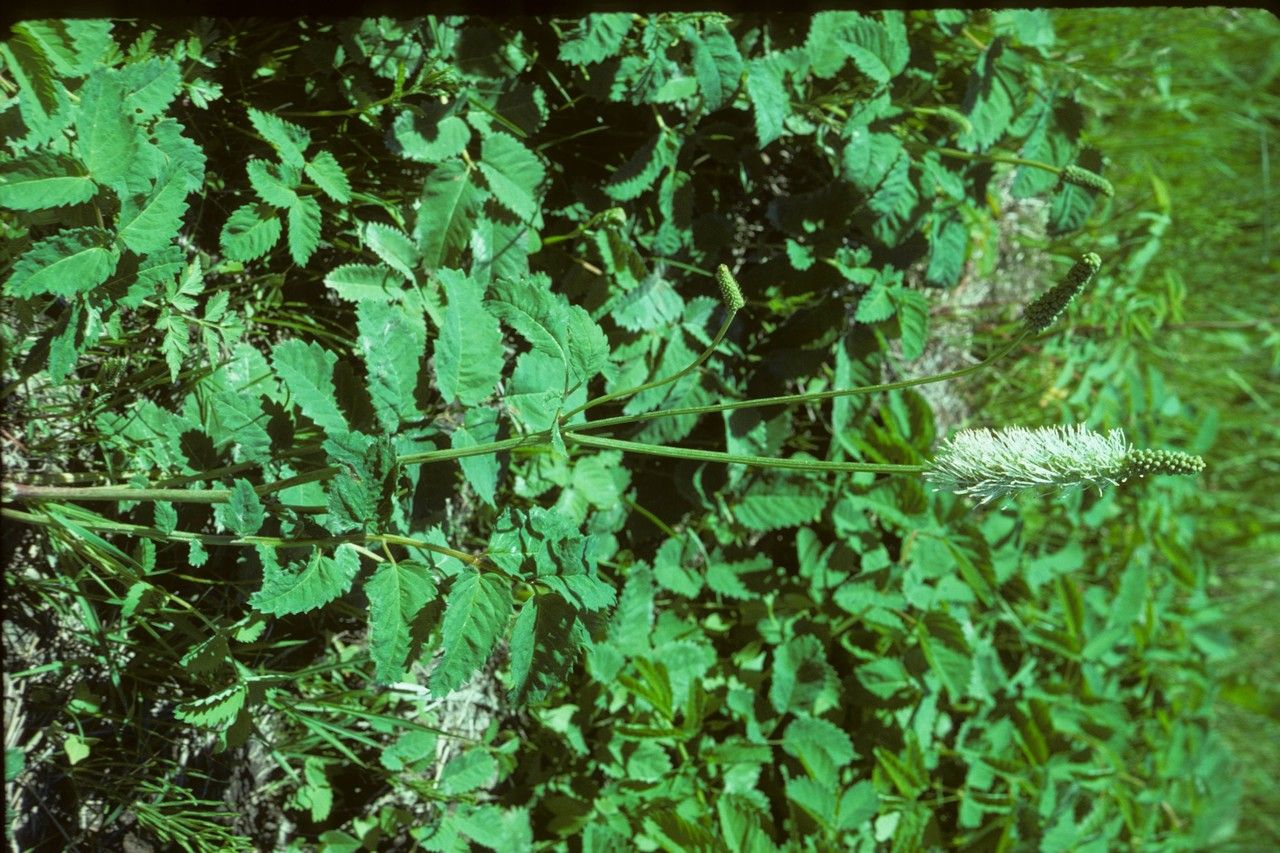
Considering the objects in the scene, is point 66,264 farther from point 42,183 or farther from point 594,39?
point 594,39

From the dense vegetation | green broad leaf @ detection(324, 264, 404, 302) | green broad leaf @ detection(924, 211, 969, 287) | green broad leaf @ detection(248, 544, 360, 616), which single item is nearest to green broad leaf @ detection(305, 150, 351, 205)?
the dense vegetation

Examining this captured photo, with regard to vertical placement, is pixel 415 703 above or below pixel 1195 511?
above

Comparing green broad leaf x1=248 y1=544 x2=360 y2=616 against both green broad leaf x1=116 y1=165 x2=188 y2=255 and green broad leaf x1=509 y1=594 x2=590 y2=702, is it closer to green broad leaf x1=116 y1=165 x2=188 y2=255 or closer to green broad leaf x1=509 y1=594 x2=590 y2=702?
green broad leaf x1=509 y1=594 x2=590 y2=702

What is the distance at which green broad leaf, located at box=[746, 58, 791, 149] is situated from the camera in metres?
A: 1.83

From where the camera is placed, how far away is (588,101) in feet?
6.44

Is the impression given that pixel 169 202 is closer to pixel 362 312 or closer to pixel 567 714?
pixel 362 312

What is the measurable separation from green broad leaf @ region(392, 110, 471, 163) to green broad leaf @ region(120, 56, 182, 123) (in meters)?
0.36

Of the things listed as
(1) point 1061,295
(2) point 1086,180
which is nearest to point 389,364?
(1) point 1061,295

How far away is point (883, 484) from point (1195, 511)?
155 centimetres

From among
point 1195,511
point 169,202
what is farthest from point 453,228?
point 1195,511

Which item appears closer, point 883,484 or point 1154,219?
point 883,484

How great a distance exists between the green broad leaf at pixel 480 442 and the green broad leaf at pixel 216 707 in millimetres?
409

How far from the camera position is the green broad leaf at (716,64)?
1.80m

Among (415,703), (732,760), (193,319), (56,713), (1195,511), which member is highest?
(193,319)
